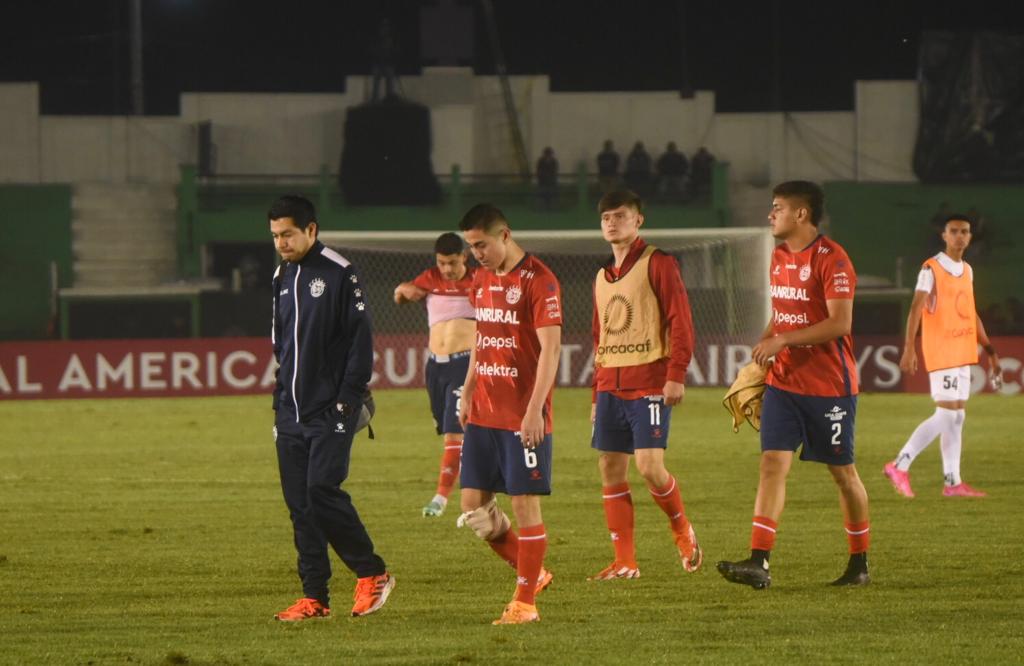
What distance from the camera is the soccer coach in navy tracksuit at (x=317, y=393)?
735 centimetres

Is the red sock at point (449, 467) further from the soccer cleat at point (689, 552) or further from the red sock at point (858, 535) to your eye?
the red sock at point (858, 535)

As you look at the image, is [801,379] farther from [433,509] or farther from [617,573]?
[433,509]

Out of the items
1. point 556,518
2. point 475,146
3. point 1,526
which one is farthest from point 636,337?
point 475,146

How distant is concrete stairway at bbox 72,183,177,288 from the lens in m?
39.8

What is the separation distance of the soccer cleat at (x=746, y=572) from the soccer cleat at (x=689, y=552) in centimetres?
75

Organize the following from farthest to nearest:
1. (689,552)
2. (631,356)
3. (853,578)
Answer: (689,552) → (631,356) → (853,578)

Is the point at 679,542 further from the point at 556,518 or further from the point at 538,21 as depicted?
the point at 538,21

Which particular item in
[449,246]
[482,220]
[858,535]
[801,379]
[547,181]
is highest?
[547,181]

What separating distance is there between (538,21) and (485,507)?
3746 cm

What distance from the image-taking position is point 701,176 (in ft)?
129

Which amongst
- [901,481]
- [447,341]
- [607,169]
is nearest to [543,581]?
[447,341]

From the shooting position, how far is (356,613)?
755 centimetres

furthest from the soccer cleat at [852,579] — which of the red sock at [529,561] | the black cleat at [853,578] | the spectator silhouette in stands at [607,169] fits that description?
the spectator silhouette in stands at [607,169]

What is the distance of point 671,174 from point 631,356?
30.9 meters
